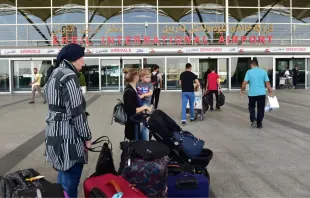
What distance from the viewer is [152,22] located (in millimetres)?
26484

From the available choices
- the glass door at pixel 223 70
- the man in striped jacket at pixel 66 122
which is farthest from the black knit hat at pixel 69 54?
the glass door at pixel 223 70

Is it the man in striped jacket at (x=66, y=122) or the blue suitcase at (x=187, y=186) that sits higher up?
the man in striped jacket at (x=66, y=122)

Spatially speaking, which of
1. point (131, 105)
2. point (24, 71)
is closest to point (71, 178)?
point (131, 105)

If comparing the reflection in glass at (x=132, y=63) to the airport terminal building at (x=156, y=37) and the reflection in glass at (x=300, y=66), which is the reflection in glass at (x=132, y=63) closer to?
the airport terminal building at (x=156, y=37)

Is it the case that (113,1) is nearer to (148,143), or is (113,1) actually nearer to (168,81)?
(168,81)

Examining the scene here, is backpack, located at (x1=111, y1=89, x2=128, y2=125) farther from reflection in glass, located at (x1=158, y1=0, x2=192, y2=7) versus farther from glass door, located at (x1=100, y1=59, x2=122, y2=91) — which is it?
reflection in glass, located at (x1=158, y1=0, x2=192, y2=7)

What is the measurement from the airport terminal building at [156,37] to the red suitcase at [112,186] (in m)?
20.0

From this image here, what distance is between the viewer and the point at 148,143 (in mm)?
3943

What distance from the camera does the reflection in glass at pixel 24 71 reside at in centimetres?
2397

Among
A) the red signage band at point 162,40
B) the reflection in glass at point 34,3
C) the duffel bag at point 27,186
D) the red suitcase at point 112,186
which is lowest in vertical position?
the red suitcase at point 112,186

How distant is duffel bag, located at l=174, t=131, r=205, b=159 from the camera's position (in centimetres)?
429

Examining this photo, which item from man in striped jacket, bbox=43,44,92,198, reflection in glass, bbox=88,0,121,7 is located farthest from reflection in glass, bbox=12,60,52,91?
man in striped jacket, bbox=43,44,92,198

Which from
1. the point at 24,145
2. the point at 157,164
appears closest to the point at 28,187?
the point at 157,164

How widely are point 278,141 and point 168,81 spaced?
17038 mm
